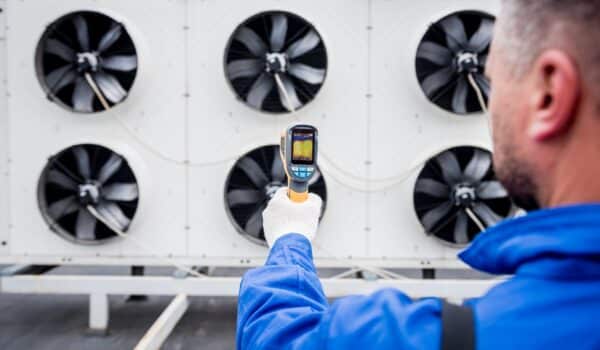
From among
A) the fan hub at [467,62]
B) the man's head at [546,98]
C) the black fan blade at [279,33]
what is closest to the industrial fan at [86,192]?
the black fan blade at [279,33]

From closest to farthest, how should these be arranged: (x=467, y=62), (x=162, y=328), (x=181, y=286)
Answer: (x=162, y=328), (x=467, y=62), (x=181, y=286)

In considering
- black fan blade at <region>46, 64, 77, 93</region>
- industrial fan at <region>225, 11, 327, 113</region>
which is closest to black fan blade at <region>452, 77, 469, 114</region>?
industrial fan at <region>225, 11, 327, 113</region>

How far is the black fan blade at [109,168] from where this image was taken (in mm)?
3338

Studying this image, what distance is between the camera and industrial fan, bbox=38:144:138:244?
10.9 ft

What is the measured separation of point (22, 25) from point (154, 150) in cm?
132

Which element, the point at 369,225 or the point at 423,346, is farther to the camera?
the point at 369,225

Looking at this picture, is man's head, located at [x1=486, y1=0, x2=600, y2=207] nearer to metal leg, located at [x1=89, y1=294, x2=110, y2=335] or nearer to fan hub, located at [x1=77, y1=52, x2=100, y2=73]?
fan hub, located at [x1=77, y1=52, x2=100, y2=73]

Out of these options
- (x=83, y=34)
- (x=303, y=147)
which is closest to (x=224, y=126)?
(x=83, y=34)

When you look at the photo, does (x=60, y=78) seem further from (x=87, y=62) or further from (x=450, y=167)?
(x=450, y=167)

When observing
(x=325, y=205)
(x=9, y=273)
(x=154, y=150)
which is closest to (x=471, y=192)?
(x=325, y=205)

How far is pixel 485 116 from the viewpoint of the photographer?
11.1ft

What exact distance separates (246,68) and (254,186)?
0.85 meters

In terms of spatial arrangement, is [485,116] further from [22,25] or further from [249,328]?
[22,25]

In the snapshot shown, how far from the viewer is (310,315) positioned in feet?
2.89
